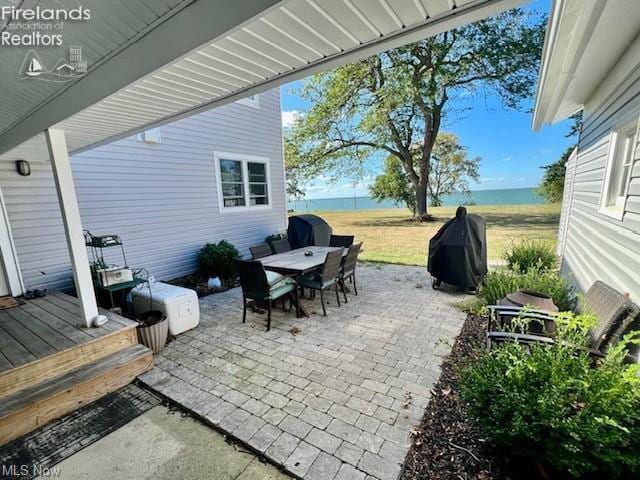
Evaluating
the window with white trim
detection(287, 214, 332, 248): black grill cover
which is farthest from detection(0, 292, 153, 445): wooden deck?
the window with white trim

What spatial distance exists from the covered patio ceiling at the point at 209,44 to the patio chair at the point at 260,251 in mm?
3008

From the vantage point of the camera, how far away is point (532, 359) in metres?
1.65

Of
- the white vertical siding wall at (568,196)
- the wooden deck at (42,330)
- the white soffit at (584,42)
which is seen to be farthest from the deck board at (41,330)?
the white vertical siding wall at (568,196)

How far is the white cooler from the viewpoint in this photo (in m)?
3.69

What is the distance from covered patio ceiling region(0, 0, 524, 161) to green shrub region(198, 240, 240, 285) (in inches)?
159

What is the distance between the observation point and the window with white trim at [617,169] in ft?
9.54

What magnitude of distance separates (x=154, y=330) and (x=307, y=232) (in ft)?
12.7

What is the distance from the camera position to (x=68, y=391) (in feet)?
8.07

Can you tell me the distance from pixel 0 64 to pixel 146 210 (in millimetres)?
4134

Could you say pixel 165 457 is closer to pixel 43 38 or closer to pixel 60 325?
pixel 60 325

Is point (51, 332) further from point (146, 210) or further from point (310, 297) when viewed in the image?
point (310, 297)

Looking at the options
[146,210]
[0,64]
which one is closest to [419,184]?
[146,210]

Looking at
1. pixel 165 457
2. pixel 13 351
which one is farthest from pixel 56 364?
pixel 165 457

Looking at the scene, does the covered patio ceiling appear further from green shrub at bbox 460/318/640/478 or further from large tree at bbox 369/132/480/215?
large tree at bbox 369/132/480/215
